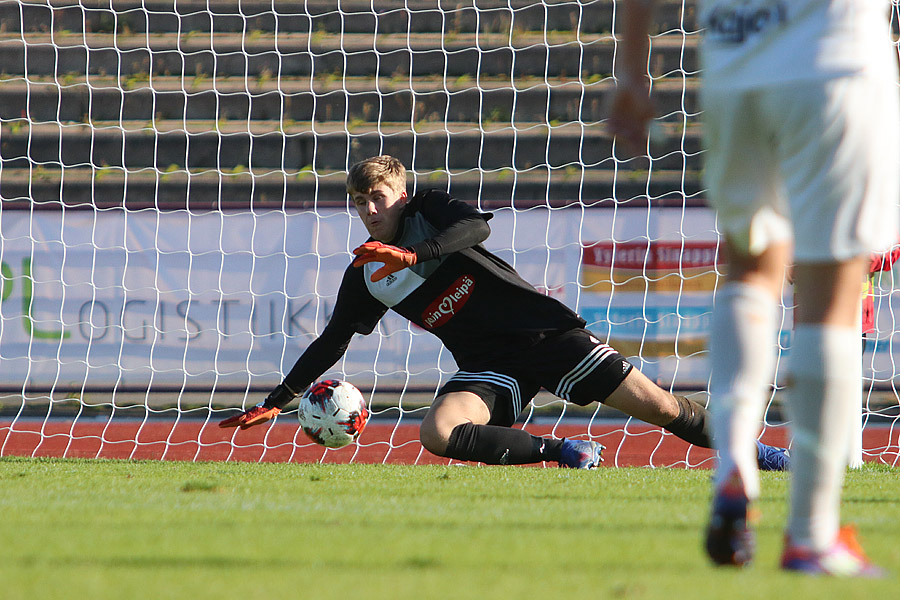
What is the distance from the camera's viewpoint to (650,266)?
605 cm

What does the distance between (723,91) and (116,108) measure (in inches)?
320

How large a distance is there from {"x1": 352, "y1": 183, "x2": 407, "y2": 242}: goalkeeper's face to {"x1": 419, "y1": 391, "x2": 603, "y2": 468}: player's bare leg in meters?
0.69

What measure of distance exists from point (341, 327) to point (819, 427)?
2.71 m

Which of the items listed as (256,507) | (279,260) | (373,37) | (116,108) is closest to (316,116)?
(373,37)

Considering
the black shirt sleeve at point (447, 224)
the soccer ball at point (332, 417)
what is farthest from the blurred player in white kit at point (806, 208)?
the soccer ball at point (332, 417)

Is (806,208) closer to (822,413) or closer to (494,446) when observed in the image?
(822,413)

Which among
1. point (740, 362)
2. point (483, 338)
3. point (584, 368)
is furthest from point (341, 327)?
point (740, 362)

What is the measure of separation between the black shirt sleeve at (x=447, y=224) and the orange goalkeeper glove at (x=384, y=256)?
146 mm

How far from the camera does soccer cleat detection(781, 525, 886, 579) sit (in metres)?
1.43

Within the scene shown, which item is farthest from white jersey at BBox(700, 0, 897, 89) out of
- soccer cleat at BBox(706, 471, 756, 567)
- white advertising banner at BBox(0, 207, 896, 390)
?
white advertising banner at BBox(0, 207, 896, 390)

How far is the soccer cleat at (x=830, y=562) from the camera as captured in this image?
143 centimetres

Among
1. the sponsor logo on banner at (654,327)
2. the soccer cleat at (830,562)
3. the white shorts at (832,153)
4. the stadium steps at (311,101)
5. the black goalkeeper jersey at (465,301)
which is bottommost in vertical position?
the sponsor logo on banner at (654,327)

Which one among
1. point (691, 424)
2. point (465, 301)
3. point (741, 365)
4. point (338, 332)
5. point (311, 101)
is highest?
point (311, 101)

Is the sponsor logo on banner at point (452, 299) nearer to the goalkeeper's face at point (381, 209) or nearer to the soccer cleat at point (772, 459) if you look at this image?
the goalkeeper's face at point (381, 209)
